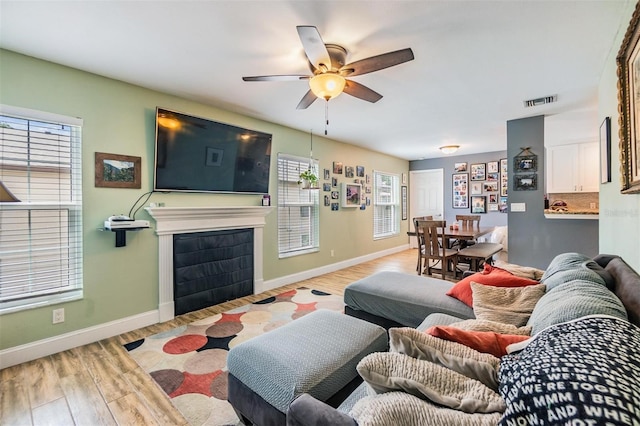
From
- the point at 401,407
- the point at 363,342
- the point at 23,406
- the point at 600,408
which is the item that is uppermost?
the point at 600,408

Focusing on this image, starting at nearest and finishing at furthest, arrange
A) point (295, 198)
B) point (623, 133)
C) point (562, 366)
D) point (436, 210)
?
point (562, 366) < point (623, 133) < point (295, 198) < point (436, 210)

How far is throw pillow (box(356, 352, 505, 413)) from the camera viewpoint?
0.78m

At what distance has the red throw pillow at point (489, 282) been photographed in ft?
6.26

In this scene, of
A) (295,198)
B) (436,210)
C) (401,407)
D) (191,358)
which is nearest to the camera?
(401,407)

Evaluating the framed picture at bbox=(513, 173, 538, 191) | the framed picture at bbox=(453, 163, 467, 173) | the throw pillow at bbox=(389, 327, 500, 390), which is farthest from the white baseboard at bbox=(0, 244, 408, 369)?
the framed picture at bbox=(453, 163, 467, 173)

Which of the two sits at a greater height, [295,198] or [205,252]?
[295,198]

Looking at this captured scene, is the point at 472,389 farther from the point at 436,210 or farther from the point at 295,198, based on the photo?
the point at 436,210

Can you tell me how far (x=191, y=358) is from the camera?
2.31 metres

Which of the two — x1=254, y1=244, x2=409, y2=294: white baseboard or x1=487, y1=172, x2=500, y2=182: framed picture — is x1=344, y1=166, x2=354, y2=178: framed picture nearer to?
x1=254, y1=244, x2=409, y2=294: white baseboard

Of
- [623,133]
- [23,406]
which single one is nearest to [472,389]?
[623,133]

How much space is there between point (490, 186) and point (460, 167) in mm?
816

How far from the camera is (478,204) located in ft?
22.1

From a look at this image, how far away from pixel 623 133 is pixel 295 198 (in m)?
3.71

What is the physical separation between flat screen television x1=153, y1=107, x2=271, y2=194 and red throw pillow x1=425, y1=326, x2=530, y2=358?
3.01 m
